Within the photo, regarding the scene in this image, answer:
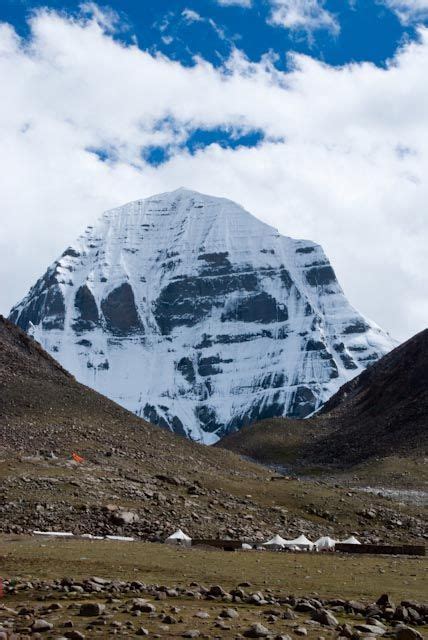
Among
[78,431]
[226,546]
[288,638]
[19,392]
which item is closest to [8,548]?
[226,546]

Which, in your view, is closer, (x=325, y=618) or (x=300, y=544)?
(x=325, y=618)

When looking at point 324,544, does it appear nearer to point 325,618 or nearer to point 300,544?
point 300,544

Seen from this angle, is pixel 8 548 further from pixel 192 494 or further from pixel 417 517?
pixel 417 517

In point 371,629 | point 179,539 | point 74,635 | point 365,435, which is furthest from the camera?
point 365,435

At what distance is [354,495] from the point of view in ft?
304

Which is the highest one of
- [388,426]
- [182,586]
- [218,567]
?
[388,426]

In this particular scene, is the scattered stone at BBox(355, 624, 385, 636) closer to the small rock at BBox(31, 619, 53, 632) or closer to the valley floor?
the valley floor

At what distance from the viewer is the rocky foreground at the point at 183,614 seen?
25422 mm

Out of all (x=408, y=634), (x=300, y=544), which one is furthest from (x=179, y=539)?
(x=408, y=634)

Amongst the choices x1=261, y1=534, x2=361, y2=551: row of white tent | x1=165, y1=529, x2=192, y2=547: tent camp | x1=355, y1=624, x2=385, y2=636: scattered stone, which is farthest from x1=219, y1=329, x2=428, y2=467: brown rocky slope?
x1=355, y1=624, x2=385, y2=636: scattered stone

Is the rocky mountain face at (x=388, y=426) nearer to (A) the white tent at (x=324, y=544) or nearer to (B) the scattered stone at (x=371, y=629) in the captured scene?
(A) the white tent at (x=324, y=544)

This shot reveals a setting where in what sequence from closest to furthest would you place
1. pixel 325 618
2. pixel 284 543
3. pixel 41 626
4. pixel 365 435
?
pixel 41 626
pixel 325 618
pixel 284 543
pixel 365 435

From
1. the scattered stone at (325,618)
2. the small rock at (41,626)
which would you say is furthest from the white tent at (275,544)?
the small rock at (41,626)

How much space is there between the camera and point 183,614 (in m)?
27.9
